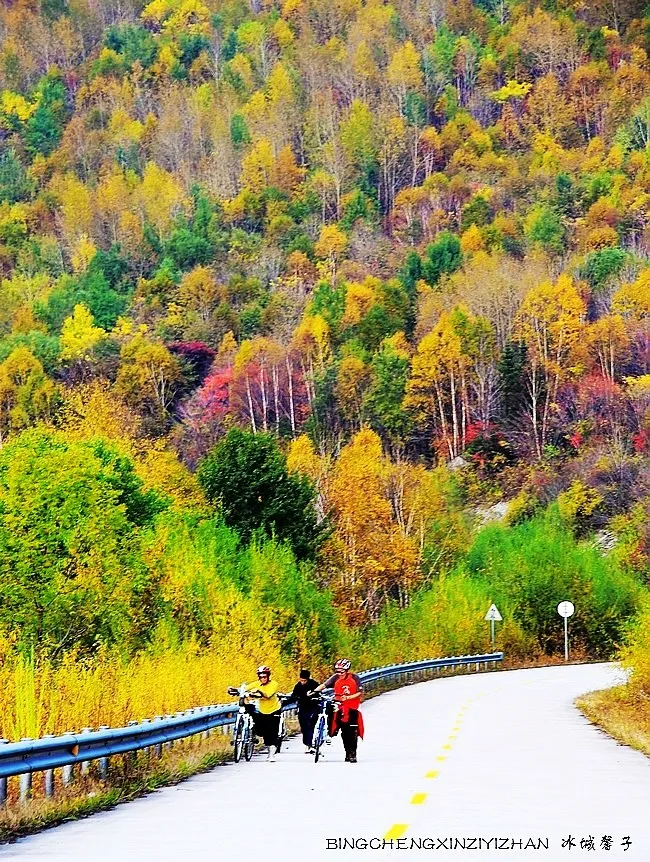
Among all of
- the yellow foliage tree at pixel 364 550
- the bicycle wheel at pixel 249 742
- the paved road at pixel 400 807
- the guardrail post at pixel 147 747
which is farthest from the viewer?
the yellow foliage tree at pixel 364 550

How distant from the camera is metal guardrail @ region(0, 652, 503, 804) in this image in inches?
618

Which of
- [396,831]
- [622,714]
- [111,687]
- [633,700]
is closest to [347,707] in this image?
[111,687]

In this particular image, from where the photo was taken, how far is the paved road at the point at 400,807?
44.1 ft

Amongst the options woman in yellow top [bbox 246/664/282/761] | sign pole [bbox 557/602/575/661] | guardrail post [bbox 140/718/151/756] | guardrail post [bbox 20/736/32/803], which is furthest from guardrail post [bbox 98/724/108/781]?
sign pole [bbox 557/602/575/661]

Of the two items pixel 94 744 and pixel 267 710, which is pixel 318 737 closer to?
pixel 267 710

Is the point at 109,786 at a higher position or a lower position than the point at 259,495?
lower

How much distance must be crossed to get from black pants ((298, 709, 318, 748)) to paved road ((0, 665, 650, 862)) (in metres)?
0.33

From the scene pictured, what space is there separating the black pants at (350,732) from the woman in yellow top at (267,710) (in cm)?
102

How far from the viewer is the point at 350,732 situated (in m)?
23.2

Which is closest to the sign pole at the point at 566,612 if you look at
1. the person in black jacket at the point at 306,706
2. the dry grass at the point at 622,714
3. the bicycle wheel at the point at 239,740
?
the dry grass at the point at 622,714

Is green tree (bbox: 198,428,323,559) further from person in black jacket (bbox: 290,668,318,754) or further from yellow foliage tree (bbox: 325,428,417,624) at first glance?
person in black jacket (bbox: 290,668,318,754)

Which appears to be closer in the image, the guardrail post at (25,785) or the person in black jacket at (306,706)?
the guardrail post at (25,785)

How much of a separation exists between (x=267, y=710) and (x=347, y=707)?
1.36 m

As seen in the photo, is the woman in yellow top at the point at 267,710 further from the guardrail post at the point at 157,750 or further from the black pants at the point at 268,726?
the guardrail post at the point at 157,750
